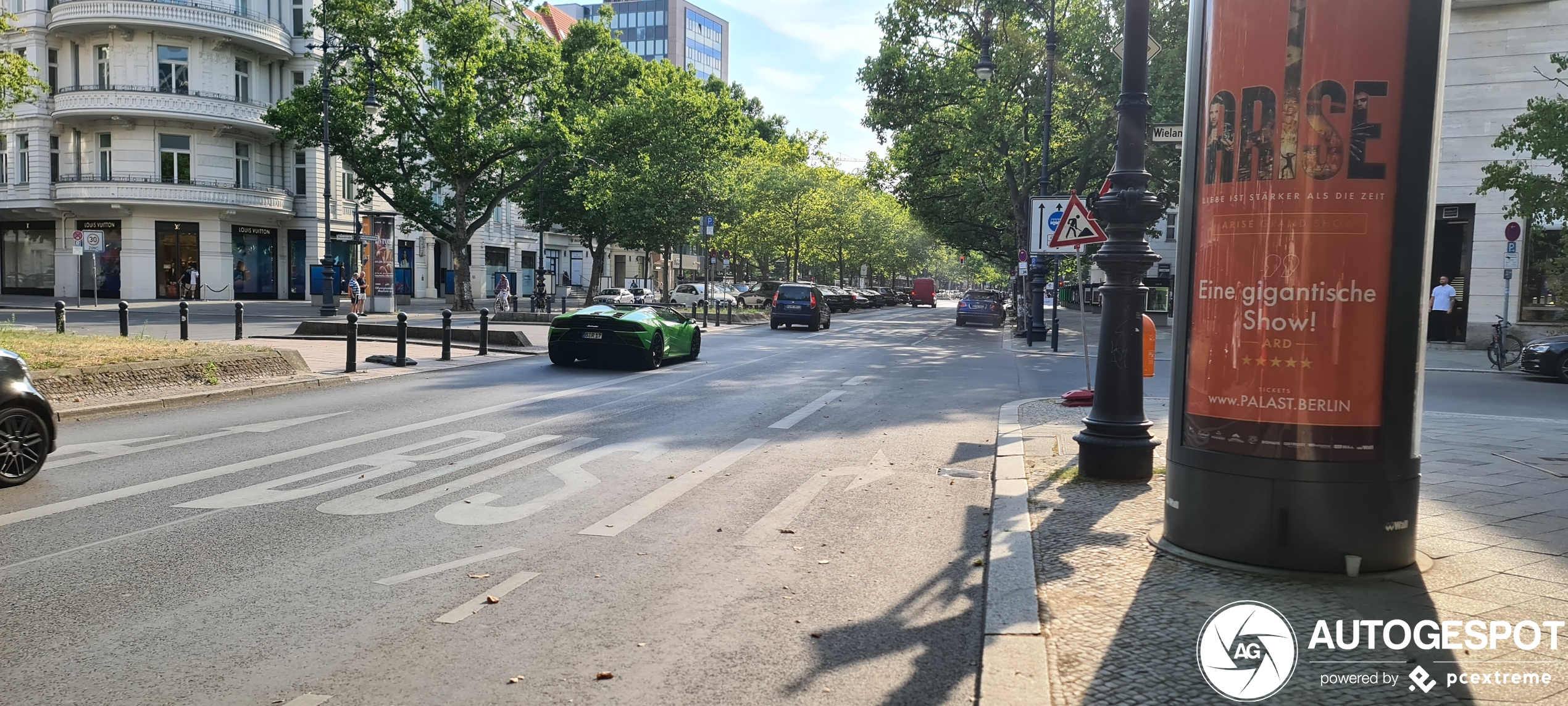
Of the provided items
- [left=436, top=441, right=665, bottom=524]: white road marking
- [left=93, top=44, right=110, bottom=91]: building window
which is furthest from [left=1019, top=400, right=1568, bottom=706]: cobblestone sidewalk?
[left=93, top=44, right=110, bottom=91]: building window

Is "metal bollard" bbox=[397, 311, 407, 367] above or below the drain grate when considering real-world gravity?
above

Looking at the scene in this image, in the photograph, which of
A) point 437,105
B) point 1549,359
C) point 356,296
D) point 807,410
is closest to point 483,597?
point 807,410

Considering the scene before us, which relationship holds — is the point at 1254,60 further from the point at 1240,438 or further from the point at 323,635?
the point at 323,635

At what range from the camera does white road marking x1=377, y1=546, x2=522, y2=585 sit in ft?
16.6

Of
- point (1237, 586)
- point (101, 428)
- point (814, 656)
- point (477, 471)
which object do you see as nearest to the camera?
point (814, 656)

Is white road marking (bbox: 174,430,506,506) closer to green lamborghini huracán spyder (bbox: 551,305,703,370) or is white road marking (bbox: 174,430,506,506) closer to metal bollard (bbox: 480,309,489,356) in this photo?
green lamborghini huracán spyder (bbox: 551,305,703,370)

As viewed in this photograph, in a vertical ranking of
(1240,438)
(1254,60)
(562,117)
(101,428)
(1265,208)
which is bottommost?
(101,428)

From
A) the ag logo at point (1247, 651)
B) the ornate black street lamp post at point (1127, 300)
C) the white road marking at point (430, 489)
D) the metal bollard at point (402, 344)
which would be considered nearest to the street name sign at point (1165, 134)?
the ornate black street lamp post at point (1127, 300)

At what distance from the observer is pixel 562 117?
43500 mm

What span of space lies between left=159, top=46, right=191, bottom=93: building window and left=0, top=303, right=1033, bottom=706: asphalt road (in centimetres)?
3917

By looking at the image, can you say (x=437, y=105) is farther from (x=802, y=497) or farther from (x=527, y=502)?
(x=802, y=497)

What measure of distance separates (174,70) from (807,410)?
41.9 metres

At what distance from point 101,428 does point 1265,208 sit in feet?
34.0

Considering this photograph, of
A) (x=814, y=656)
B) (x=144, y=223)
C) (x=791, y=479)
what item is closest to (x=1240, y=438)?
(x=814, y=656)
